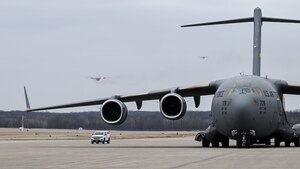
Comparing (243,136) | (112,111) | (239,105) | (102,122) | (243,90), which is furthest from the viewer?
(102,122)

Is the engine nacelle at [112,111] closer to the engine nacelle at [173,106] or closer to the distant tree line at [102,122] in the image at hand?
the engine nacelle at [173,106]

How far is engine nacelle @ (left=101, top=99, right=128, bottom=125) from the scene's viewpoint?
36688 millimetres

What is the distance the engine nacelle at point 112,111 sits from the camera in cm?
3669

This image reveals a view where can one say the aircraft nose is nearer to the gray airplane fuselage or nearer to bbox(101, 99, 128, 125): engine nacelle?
the gray airplane fuselage

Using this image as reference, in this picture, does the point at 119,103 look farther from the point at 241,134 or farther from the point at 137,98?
the point at 241,134

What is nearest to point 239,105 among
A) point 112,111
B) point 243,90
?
point 243,90

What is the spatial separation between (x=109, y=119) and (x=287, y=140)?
8721 millimetres

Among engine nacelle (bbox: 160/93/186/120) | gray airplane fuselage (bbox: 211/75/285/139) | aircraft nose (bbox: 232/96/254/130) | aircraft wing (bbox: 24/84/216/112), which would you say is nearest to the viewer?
aircraft nose (bbox: 232/96/254/130)

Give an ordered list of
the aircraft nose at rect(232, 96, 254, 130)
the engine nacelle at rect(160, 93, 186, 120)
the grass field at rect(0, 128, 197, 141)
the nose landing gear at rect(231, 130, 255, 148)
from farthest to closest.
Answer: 1. the grass field at rect(0, 128, 197, 141)
2. the engine nacelle at rect(160, 93, 186, 120)
3. the nose landing gear at rect(231, 130, 255, 148)
4. the aircraft nose at rect(232, 96, 254, 130)

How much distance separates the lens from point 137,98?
Result: 38.5 metres

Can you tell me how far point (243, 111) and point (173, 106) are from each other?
4194 millimetres

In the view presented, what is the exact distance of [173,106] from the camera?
35.9m

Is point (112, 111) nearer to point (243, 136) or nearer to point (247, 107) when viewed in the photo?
point (243, 136)

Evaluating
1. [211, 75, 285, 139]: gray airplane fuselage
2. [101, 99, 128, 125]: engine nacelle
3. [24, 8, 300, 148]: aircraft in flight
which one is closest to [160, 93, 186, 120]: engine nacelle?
[24, 8, 300, 148]: aircraft in flight
